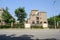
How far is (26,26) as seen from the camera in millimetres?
40094

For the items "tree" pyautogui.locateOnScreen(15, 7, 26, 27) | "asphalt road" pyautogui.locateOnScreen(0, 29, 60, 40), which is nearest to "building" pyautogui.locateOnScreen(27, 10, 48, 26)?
"tree" pyautogui.locateOnScreen(15, 7, 26, 27)

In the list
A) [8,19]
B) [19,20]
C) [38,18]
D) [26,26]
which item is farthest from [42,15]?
[26,26]

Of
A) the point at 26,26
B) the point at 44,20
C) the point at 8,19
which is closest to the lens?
the point at 26,26

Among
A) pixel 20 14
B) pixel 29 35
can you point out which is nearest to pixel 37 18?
pixel 20 14

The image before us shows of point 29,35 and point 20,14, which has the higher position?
point 20,14

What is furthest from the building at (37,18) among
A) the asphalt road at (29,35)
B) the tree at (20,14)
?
the asphalt road at (29,35)

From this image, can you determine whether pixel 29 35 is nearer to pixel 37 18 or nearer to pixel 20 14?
pixel 20 14

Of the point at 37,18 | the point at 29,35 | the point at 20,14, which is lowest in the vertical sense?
the point at 29,35

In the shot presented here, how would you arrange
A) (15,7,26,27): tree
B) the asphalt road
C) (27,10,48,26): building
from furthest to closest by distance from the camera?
1. (27,10,48,26): building
2. (15,7,26,27): tree
3. the asphalt road

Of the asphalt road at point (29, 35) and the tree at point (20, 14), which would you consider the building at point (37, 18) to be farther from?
the asphalt road at point (29, 35)

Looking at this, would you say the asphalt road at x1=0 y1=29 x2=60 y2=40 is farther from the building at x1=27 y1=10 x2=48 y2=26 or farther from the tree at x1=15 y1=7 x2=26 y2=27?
the building at x1=27 y1=10 x2=48 y2=26

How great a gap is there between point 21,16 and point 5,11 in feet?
18.1

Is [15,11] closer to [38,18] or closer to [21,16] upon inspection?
[21,16]

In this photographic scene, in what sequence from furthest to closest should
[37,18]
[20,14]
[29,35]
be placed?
[37,18], [20,14], [29,35]
